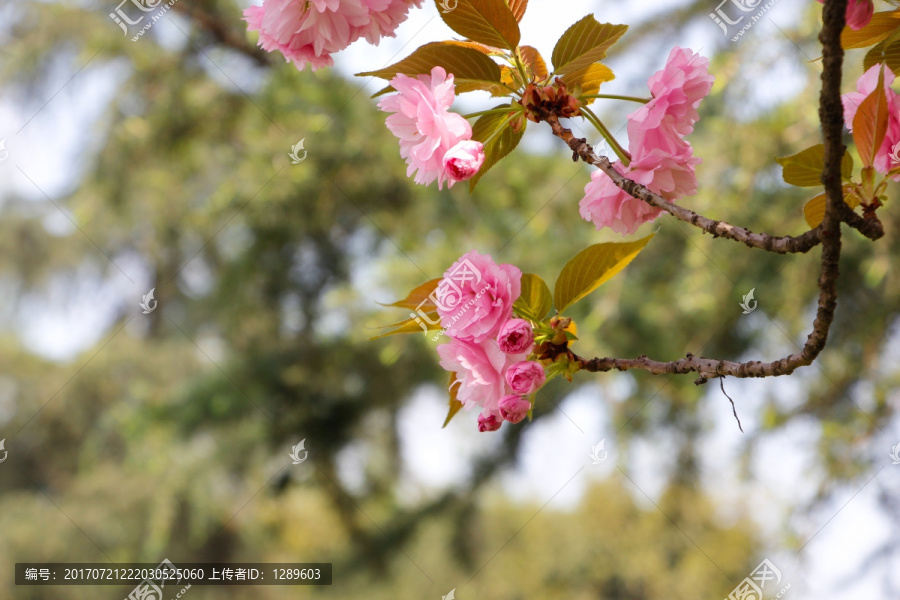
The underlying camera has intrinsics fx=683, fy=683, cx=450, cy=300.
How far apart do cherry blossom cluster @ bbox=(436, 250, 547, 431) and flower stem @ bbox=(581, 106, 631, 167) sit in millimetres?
117

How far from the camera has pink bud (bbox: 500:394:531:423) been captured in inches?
18.0

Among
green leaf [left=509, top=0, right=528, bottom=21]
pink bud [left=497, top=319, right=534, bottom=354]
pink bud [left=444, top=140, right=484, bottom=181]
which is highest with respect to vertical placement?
green leaf [left=509, top=0, right=528, bottom=21]

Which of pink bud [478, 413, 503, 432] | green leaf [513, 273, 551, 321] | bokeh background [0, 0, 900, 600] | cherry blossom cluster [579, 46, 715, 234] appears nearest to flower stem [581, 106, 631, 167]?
cherry blossom cluster [579, 46, 715, 234]

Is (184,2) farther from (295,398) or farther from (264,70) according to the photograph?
(295,398)

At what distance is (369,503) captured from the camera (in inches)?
128

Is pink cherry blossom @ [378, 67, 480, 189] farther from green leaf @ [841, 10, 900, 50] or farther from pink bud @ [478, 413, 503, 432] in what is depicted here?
green leaf @ [841, 10, 900, 50]

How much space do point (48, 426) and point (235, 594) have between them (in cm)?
198

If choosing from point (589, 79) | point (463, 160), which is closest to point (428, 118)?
point (463, 160)

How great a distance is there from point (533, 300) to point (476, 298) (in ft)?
0.20

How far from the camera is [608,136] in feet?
1.63

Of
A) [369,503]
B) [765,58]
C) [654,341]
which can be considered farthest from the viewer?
[369,503]

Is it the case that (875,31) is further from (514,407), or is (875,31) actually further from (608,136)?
(514,407)

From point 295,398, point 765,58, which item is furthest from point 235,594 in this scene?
point 765,58

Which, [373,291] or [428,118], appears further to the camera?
[373,291]
